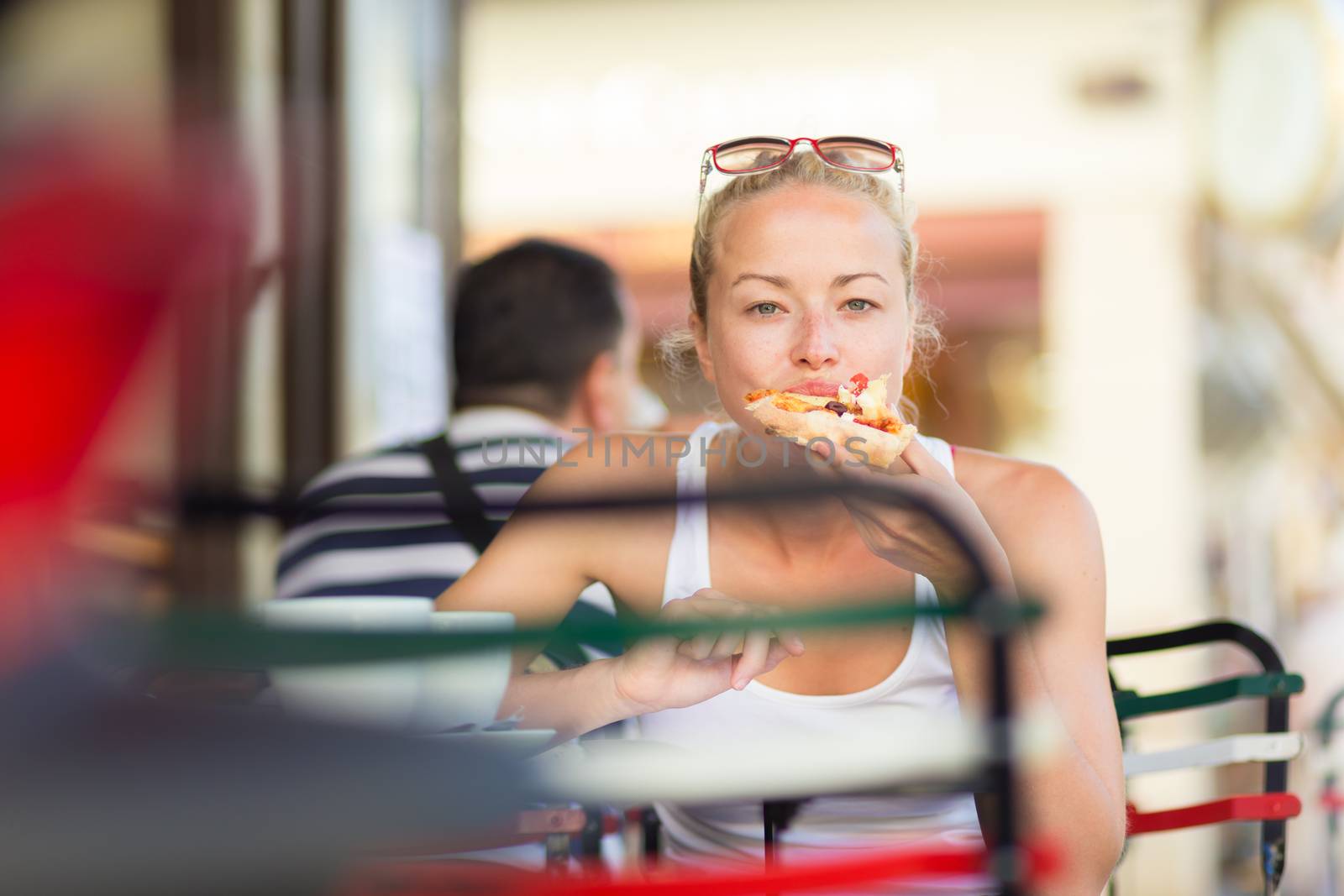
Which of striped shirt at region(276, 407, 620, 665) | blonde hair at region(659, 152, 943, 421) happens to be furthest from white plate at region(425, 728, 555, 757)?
striped shirt at region(276, 407, 620, 665)

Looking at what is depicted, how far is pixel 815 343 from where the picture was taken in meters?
1.46

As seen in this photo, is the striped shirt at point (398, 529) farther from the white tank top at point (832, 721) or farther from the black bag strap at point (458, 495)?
the white tank top at point (832, 721)

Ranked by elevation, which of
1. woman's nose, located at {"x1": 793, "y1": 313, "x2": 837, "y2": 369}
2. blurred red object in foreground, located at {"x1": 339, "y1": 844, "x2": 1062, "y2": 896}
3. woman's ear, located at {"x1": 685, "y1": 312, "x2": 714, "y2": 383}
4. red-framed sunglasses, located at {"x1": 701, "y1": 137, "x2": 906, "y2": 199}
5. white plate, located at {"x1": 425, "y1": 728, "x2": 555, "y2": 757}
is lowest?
blurred red object in foreground, located at {"x1": 339, "y1": 844, "x2": 1062, "y2": 896}

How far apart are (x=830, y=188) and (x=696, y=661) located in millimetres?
552

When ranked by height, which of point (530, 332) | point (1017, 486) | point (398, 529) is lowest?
point (1017, 486)

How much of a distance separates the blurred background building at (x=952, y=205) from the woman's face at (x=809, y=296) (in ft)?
6.73

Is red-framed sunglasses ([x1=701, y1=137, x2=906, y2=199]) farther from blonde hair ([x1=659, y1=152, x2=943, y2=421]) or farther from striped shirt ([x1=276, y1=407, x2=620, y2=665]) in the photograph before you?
striped shirt ([x1=276, y1=407, x2=620, y2=665])

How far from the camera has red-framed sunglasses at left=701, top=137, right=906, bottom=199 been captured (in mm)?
1539

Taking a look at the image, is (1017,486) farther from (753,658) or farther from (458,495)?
(458,495)

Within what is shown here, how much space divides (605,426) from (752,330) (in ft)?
4.98

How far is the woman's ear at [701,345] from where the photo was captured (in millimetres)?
1638

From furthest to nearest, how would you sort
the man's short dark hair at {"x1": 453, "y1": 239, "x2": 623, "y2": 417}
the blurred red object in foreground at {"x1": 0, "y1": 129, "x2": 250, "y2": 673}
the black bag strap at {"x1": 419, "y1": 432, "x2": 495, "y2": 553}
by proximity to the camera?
the man's short dark hair at {"x1": 453, "y1": 239, "x2": 623, "y2": 417}
the black bag strap at {"x1": 419, "y1": 432, "x2": 495, "y2": 553}
the blurred red object in foreground at {"x1": 0, "y1": 129, "x2": 250, "y2": 673}

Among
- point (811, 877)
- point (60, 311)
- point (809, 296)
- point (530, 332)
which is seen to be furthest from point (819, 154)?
point (530, 332)

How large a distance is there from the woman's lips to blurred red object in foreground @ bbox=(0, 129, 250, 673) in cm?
78
